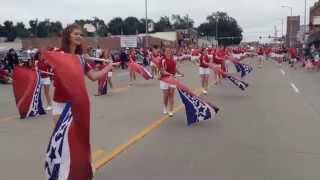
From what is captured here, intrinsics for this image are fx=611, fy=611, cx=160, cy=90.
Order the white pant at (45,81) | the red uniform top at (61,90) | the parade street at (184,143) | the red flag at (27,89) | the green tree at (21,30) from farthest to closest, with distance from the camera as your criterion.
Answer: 1. the green tree at (21,30)
2. the white pant at (45,81)
3. the red flag at (27,89)
4. the parade street at (184,143)
5. the red uniform top at (61,90)

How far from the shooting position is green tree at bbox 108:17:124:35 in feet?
519

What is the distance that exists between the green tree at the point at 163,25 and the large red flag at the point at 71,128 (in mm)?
166624

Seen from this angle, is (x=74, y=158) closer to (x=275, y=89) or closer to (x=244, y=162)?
(x=244, y=162)

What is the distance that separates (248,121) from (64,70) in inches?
332

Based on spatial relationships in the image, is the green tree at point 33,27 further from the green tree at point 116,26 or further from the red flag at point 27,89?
the red flag at point 27,89

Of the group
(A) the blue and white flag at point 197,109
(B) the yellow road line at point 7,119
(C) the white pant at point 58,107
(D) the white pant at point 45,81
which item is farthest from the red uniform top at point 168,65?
(C) the white pant at point 58,107

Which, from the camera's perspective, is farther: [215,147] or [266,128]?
[266,128]

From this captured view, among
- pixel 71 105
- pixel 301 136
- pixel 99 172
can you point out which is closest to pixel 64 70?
pixel 71 105

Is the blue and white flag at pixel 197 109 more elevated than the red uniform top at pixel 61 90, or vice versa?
the red uniform top at pixel 61 90

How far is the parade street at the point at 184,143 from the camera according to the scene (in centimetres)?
830

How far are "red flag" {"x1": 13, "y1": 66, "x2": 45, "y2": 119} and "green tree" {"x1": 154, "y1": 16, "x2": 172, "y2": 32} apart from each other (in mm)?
157737

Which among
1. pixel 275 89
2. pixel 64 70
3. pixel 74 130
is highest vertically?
pixel 64 70

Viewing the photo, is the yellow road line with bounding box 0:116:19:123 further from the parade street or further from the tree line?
the tree line

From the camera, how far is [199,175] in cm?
804
